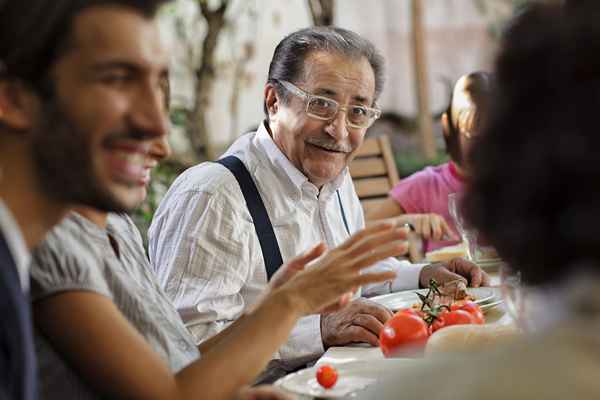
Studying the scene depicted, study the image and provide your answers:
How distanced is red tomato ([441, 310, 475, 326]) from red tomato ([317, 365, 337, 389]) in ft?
1.73

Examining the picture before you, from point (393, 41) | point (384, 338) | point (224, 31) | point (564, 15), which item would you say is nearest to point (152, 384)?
point (384, 338)

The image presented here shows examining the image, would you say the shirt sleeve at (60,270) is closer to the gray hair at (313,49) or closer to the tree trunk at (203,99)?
the gray hair at (313,49)

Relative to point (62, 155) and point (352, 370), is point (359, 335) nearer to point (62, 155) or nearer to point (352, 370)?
point (352, 370)

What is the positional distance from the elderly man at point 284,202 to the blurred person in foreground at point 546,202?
1.34m

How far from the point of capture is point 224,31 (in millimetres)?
7277

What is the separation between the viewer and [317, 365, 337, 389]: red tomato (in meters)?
1.84

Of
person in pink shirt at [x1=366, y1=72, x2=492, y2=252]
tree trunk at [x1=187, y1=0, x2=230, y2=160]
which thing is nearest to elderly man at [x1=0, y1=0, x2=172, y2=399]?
person in pink shirt at [x1=366, y1=72, x2=492, y2=252]

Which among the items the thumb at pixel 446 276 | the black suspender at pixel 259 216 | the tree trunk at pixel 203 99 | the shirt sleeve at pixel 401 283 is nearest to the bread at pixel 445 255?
the shirt sleeve at pixel 401 283

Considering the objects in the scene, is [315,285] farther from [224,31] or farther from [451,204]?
[224,31]

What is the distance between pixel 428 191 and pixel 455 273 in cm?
137

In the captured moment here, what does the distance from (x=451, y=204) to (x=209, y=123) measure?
438cm

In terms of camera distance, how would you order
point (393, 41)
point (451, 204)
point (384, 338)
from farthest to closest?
point (393, 41)
point (451, 204)
point (384, 338)

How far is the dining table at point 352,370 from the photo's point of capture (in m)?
1.81

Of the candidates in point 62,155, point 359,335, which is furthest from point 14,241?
point 359,335
